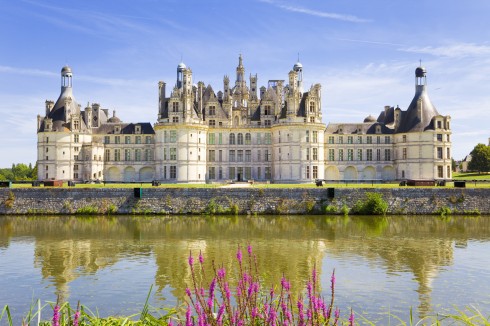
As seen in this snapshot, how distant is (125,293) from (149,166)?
46.4m

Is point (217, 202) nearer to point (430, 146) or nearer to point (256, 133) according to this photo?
point (256, 133)

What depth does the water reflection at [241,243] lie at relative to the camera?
19.1 meters

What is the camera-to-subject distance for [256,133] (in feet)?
199

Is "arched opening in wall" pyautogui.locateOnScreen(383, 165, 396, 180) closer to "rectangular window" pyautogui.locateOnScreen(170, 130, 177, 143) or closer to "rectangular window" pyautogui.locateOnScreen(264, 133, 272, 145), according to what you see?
"rectangular window" pyautogui.locateOnScreen(264, 133, 272, 145)

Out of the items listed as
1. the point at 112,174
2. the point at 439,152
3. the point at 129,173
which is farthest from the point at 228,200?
the point at 439,152

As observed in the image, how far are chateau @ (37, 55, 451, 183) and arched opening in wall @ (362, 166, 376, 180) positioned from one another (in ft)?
0.41

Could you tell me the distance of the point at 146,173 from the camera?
204ft

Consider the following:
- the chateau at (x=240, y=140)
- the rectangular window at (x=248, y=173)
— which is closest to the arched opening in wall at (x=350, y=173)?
the chateau at (x=240, y=140)

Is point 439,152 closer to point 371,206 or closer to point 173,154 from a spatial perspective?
point 371,206

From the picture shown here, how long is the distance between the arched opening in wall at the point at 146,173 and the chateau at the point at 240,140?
0.41ft

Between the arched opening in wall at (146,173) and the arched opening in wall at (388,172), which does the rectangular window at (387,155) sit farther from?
the arched opening in wall at (146,173)

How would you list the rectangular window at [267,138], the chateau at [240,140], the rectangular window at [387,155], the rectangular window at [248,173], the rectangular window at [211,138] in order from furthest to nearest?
the rectangular window at [387,155] → the rectangular window at [248,173] → the rectangular window at [211,138] → the rectangular window at [267,138] → the chateau at [240,140]

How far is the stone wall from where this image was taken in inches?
1550

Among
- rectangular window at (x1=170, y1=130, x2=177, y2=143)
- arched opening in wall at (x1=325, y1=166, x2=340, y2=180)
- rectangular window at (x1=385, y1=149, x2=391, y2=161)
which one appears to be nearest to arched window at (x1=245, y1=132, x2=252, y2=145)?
rectangular window at (x1=170, y1=130, x2=177, y2=143)
